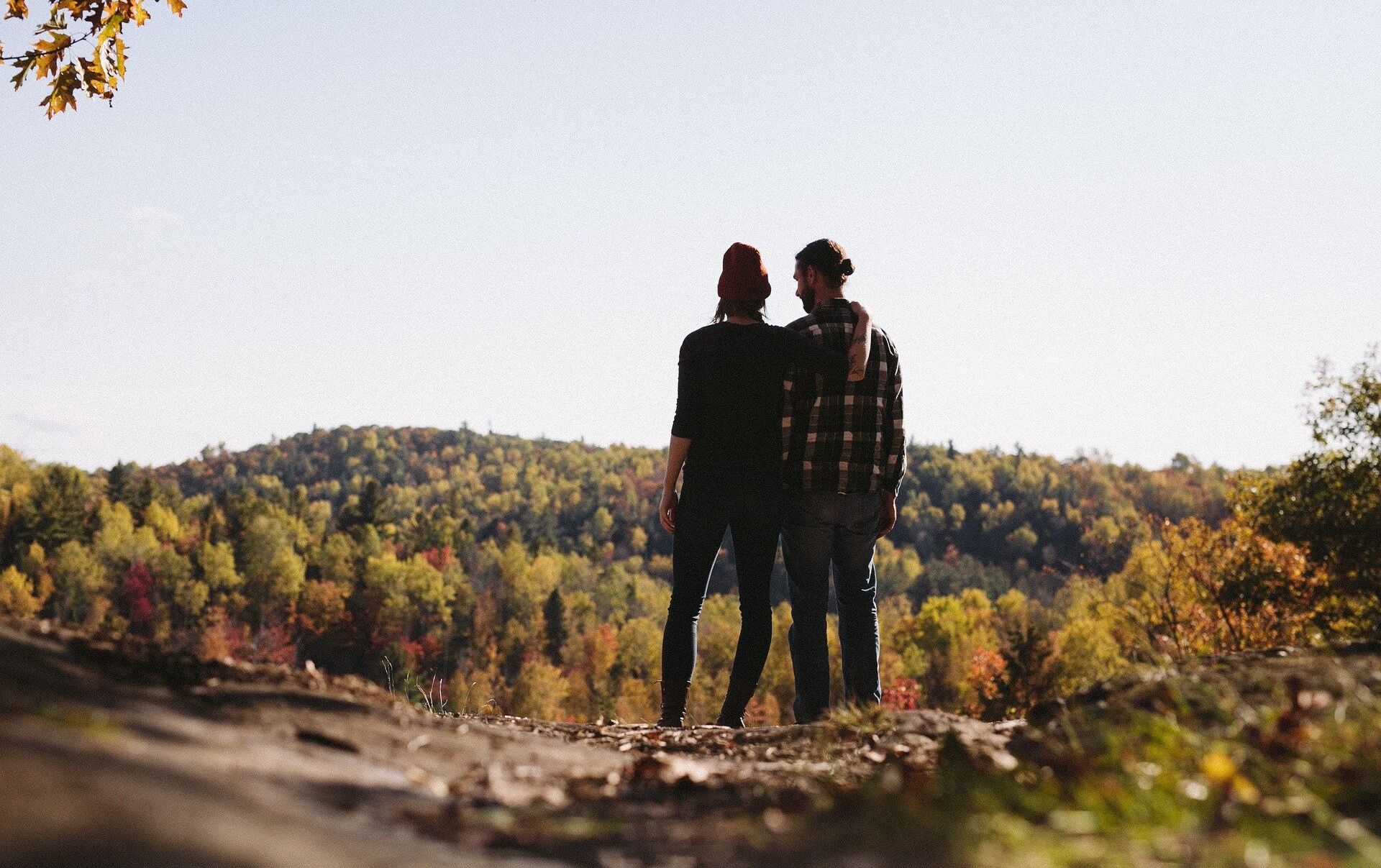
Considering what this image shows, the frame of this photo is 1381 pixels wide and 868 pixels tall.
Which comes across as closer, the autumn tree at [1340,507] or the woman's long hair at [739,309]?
the woman's long hair at [739,309]

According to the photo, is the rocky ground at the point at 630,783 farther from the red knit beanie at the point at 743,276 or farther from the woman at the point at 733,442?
the red knit beanie at the point at 743,276

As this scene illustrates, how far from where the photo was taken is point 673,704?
5.67 m

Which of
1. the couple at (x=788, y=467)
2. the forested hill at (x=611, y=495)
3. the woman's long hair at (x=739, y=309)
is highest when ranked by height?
the woman's long hair at (x=739, y=309)

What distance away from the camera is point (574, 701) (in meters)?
92.7

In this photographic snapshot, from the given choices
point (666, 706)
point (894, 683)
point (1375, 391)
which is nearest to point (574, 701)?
point (894, 683)

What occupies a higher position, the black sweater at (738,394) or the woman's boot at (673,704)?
the black sweater at (738,394)

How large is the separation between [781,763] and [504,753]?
42.5 inches

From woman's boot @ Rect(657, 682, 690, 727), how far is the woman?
0.04 feet

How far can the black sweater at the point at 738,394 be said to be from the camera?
17.8ft

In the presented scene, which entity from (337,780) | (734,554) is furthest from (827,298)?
(337,780)

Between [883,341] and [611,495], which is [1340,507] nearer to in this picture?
[883,341]

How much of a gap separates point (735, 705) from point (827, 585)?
0.83m

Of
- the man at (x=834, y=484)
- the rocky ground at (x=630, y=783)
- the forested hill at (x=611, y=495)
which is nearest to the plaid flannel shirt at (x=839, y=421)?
the man at (x=834, y=484)

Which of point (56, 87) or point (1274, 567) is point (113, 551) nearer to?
point (1274, 567)
